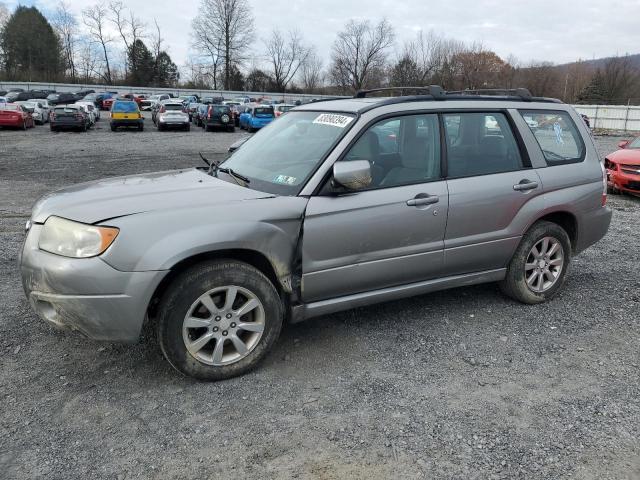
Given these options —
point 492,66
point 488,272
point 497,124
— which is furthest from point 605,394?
point 492,66

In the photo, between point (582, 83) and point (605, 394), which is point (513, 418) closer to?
point (605, 394)

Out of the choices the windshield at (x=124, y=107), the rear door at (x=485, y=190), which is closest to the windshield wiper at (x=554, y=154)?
the rear door at (x=485, y=190)

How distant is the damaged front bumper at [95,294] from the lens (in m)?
2.98

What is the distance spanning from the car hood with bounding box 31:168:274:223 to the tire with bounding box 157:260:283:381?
1.49 ft

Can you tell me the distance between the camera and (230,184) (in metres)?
3.77

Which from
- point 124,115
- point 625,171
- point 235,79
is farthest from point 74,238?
point 235,79

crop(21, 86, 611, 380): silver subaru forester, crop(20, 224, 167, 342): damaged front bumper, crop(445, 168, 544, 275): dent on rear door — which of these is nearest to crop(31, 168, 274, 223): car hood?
crop(21, 86, 611, 380): silver subaru forester

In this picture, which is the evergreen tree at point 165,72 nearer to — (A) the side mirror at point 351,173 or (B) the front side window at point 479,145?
(B) the front side window at point 479,145

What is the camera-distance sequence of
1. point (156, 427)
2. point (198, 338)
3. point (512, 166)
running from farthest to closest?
point (512, 166) → point (198, 338) → point (156, 427)

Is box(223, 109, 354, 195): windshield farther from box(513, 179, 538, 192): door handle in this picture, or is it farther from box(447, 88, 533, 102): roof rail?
box(513, 179, 538, 192): door handle

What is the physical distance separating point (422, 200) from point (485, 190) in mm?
662

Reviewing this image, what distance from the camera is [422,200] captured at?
3883mm

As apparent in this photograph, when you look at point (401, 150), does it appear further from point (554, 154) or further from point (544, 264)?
point (544, 264)

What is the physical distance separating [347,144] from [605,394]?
2374 millimetres
